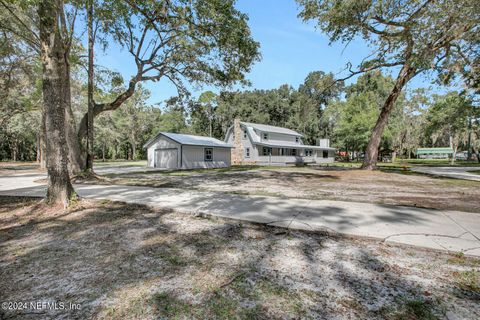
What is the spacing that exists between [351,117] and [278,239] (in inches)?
1436

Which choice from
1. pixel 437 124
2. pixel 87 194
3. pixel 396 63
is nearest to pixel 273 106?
pixel 437 124

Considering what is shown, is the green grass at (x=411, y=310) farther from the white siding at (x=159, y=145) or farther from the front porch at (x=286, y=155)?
the front porch at (x=286, y=155)

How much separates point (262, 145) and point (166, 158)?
12255 millimetres

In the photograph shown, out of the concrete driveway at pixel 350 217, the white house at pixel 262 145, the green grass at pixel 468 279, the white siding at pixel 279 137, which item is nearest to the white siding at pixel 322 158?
the white house at pixel 262 145

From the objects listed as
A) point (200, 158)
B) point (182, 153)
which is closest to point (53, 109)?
point (182, 153)

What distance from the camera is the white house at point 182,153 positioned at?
21.8 m

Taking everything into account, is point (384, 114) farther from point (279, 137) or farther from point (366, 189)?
point (279, 137)

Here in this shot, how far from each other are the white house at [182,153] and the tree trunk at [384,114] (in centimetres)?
1381

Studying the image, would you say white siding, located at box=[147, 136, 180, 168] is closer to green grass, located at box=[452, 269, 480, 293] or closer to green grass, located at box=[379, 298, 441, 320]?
green grass, located at box=[452, 269, 480, 293]

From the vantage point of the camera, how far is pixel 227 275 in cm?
262

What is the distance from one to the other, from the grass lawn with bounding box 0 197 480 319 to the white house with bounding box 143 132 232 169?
1766 centimetres

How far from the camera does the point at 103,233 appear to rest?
4020 millimetres

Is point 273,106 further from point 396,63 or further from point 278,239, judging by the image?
point 278,239

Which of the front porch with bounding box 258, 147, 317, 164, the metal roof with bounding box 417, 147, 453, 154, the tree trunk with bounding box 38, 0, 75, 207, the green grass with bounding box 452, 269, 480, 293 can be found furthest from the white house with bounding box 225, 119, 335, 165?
the metal roof with bounding box 417, 147, 453, 154
